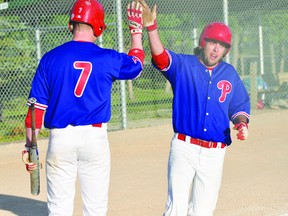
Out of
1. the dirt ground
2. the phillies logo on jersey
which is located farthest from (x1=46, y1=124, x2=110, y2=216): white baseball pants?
the dirt ground

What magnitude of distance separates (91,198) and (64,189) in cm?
22

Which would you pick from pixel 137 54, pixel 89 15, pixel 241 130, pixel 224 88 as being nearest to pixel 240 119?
pixel 241 130

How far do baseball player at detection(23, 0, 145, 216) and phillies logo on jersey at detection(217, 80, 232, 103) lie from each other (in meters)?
0.74

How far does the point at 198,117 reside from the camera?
18.9 feet

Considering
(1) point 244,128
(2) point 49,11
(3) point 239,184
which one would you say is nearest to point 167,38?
(2) point 49,11

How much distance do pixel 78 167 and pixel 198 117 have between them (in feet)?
3.26

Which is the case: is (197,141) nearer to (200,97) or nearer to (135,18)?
(200,97)

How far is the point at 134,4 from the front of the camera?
554 cm

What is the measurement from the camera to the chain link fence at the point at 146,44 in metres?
14.0

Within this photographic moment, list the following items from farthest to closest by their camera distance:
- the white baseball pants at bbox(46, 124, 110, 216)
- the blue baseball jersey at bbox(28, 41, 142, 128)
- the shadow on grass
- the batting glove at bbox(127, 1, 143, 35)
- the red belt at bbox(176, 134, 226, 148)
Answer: the shadow on grass, the red belt at bbox(176, 134, 226, 148), the batting glove at bbox(127, 1, 143, 35), the white baseball pants at bbox(46, 124, 110, 216), the blue baseball jersey at bbox(28, 41, 142, 128)

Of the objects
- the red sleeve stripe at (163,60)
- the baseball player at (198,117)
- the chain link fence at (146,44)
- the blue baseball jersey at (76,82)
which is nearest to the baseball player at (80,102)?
the blue baseball jersey at (76,82)

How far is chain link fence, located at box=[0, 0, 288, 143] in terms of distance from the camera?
14023 mm

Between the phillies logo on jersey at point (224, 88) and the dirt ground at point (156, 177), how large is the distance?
173cm

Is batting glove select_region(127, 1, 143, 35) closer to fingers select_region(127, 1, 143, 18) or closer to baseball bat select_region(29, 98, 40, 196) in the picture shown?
fingers select_region(127, 1, 143, 18)
